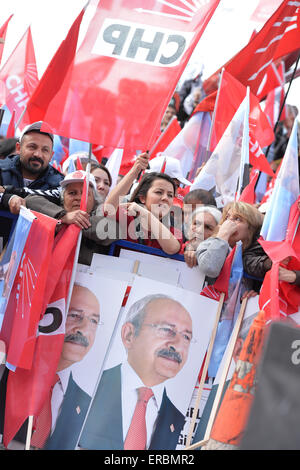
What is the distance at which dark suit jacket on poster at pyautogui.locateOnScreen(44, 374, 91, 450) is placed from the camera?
16.5 feet

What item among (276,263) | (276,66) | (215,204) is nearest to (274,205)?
(276,263)

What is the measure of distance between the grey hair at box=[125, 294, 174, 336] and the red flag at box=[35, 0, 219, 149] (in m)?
1.25

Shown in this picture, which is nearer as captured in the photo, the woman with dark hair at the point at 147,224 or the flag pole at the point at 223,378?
the flag pole at the point at 223,378

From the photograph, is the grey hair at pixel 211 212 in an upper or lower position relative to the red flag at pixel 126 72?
lower

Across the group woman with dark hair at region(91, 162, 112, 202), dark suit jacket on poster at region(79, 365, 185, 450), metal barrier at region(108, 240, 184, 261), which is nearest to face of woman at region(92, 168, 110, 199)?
woman with dark hair at region(91, 162, 112, 202)

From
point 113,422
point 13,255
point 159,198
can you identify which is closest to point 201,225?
point 159,198

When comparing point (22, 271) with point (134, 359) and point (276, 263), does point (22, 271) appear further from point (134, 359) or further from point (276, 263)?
point (276, 263)

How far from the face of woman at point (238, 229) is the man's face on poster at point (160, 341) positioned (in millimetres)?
752

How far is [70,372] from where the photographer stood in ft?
17.1

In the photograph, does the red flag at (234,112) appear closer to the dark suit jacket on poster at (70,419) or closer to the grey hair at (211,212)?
the grey hair at (211,212)

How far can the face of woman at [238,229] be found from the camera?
223 inches

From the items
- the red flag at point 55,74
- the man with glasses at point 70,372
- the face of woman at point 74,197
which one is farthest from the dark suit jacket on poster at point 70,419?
the red flag at point 55,74

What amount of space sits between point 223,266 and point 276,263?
394 millimetres
